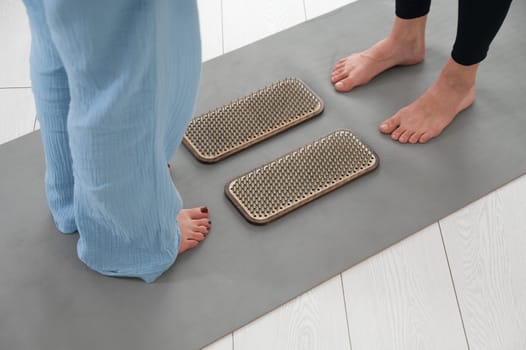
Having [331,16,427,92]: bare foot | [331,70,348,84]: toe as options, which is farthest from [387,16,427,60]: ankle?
[331,70,348,84]: toe

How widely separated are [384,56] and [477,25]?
31 centimetres

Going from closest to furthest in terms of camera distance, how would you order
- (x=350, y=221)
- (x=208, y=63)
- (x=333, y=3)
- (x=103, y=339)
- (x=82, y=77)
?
(x=82, y=77), (x=103, y=339), (x=350, y=221), (x=208, y=63), (x=333, y=3)

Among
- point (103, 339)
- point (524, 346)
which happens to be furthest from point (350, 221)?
point (103, 339)

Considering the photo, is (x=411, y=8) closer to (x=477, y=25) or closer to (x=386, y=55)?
(x=386, y=55)

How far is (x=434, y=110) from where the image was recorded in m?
1.56

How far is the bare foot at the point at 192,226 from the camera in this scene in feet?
4.43

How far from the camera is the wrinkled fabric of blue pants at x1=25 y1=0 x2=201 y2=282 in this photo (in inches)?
34.3

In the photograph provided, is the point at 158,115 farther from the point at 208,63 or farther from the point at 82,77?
the point at 208,63

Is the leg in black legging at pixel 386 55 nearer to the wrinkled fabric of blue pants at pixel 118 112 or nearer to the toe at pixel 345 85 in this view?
the toe at pixel 345 85

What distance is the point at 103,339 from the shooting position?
49.0 inches

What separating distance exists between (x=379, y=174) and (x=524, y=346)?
46 centimetres

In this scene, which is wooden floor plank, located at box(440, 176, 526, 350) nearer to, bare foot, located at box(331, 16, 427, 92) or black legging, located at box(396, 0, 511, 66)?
black legging, located at box(396, 0, 511, 66)

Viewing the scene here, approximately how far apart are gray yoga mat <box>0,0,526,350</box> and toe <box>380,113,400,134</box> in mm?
21

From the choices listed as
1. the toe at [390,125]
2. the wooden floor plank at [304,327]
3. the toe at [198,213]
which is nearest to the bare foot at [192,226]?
the toe at [198,213]
